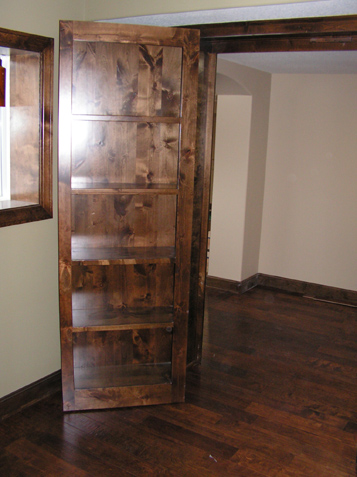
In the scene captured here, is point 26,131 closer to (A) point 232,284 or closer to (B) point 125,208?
(B) point 125,208

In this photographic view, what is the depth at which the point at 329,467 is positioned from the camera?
7.38ft

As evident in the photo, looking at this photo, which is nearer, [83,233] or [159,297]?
[83,233]

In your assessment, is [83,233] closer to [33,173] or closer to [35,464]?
[33,173]

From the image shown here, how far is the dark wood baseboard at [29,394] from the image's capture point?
2.50 m

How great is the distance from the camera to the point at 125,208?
2.69 metres

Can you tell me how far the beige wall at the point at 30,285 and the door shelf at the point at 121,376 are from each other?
0.23 m

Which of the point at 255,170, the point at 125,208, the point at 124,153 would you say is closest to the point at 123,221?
the point at 125,208

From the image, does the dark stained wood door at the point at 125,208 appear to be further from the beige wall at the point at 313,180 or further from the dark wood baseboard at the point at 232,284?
the beige wall at the point at 313,180

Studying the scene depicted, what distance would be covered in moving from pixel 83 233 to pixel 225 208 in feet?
7.65

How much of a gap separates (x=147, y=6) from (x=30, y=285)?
1.49 metres

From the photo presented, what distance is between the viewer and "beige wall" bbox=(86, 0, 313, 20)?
230cm

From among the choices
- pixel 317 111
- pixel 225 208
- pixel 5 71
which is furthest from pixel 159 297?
pixel 317 111

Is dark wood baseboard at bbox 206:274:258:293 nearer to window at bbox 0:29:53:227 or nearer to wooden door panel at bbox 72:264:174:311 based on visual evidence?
wooden door panel at bbox 72:264:174:311

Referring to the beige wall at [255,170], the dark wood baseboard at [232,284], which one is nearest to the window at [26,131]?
the beige wall at [255,170]
